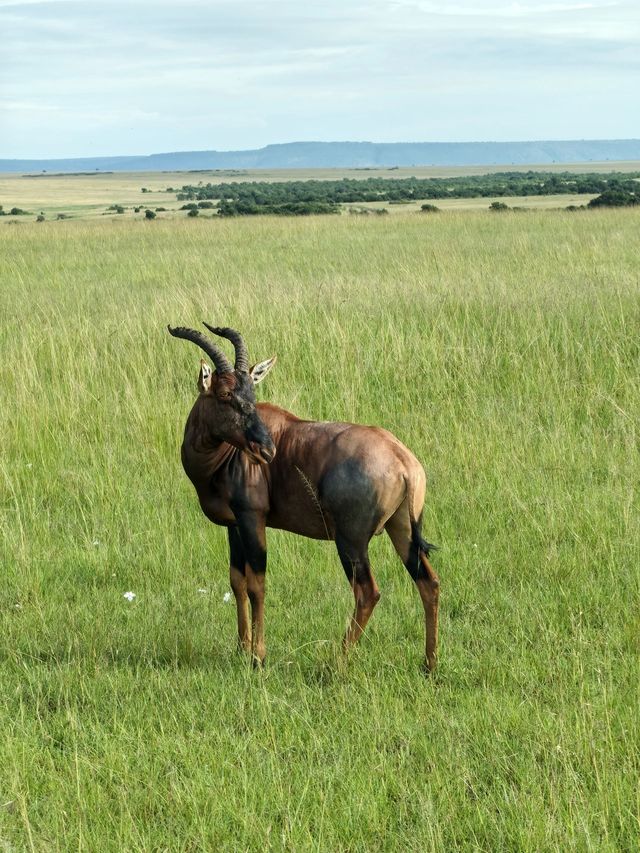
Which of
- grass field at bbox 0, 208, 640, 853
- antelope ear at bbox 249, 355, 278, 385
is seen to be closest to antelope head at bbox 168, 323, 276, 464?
antelope ear at bbox 249, 355, 278, 385

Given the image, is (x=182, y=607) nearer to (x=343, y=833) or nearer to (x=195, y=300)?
(x=343, y=833)

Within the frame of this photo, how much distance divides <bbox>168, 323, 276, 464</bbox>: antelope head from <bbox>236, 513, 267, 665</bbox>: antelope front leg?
33 cm

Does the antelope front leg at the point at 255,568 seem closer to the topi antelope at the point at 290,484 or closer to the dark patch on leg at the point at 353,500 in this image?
the topi antelope at the point at 290,484

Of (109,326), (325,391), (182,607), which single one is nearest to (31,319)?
(109,326)

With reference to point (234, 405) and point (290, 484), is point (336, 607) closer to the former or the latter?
point (290, 484)

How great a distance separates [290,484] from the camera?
4523 millimetres

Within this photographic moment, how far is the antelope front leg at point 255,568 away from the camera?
452cm

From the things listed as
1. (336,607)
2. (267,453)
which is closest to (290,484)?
(267,453)

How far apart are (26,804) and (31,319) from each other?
10.2 meters

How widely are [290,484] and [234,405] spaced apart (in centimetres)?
47

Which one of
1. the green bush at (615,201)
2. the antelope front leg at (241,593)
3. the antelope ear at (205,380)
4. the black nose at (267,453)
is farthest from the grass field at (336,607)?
the green bush at (615,201)

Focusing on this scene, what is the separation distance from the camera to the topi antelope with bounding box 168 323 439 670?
427 centimetres

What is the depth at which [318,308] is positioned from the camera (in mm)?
11641

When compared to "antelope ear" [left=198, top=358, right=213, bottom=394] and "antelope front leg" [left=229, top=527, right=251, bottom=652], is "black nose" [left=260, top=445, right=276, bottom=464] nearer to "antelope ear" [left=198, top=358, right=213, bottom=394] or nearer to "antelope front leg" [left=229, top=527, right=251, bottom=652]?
"antelope ear" [left=198, top=358, right=213, bottom=394]
